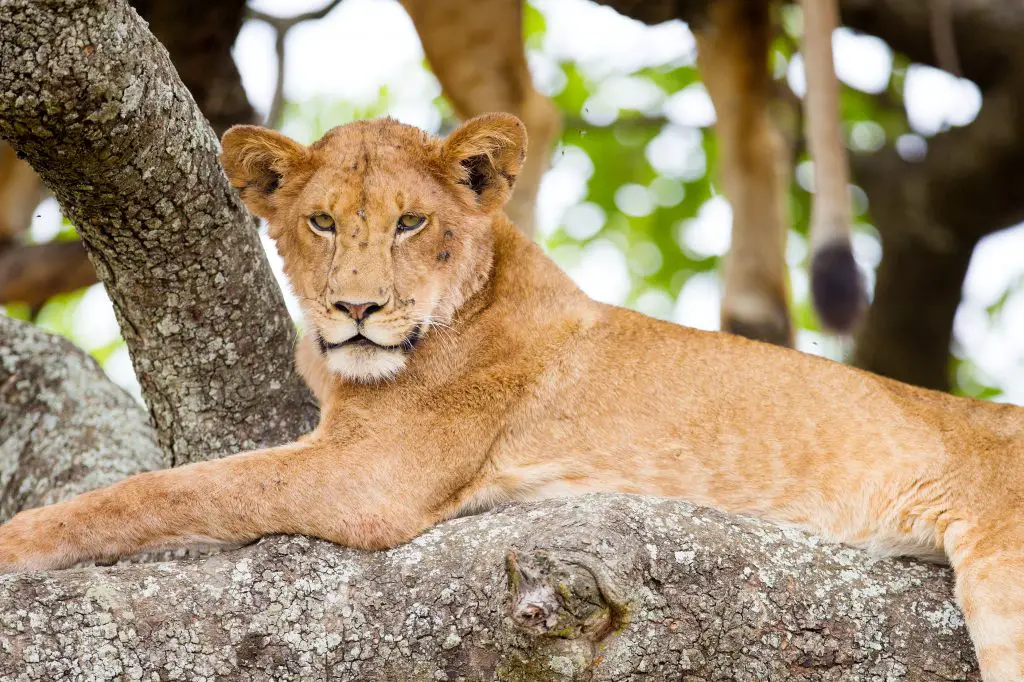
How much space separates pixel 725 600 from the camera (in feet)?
8.61

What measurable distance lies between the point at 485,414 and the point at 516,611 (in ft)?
2.97

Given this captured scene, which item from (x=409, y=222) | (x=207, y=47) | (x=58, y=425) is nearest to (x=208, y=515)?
(x=409, y=222)

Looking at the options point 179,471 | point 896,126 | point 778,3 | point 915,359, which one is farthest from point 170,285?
point 896,126

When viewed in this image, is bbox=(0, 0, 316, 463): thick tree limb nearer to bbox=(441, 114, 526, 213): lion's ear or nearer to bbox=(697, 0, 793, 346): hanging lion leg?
bbox=(441, 114, 526, 213): lion's ear

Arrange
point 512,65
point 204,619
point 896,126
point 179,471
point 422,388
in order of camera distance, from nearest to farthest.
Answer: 1. point 204,619
2. point 179,471
3. point 422,388
4. point 512,65
5. point 896,126

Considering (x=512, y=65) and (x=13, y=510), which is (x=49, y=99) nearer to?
(x=13, y=510)

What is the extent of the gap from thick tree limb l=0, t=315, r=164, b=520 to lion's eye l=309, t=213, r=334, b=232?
3.20 ft

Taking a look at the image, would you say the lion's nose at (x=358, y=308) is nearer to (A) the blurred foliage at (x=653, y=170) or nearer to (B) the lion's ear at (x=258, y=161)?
(B) the lion's ear at (x=258, y=161)

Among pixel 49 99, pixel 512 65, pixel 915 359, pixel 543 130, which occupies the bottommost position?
pixel 915 359

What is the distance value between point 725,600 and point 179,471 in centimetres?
129

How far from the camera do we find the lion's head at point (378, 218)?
→ 3082mm

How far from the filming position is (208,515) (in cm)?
292

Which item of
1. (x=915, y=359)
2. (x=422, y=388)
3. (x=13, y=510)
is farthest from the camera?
(x=915, y=359)

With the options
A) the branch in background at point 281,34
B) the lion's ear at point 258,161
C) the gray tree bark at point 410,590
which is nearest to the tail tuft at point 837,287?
the gray tree bark at point 410,590
